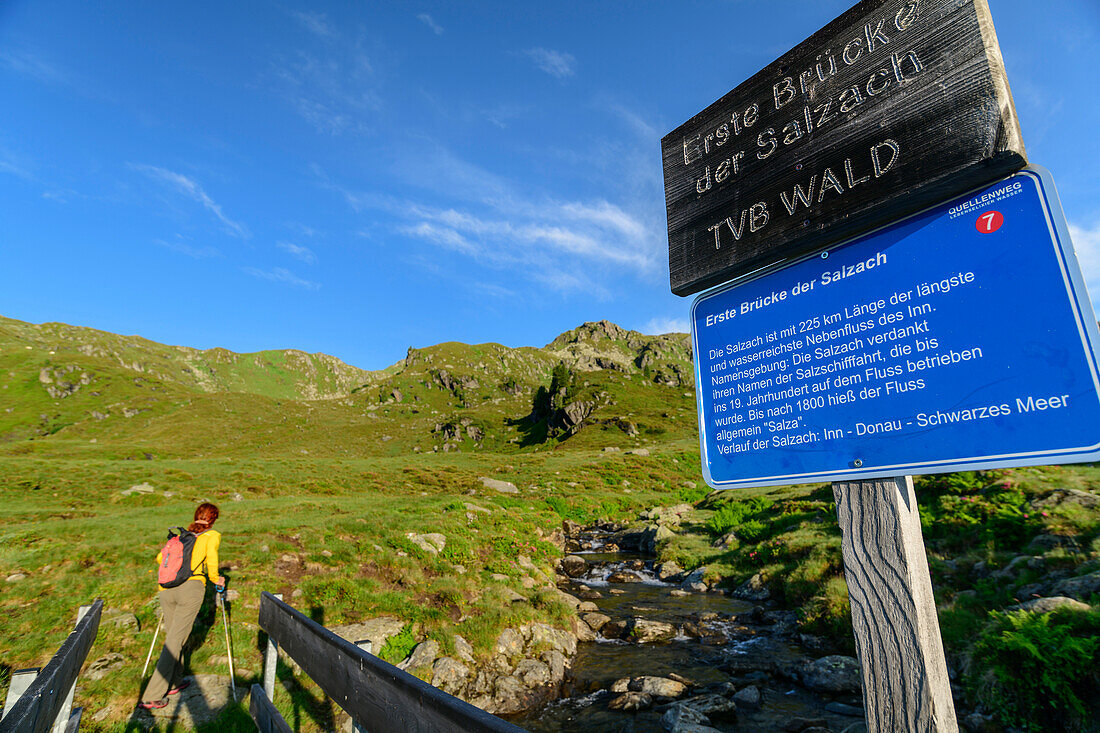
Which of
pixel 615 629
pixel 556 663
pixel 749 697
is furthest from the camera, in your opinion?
pixel 615 629

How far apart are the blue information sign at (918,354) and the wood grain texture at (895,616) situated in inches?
11.9

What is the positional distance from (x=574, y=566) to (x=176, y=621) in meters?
17.5

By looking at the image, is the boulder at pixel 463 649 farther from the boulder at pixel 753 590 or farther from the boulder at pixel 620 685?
the boulder at pixel 753 590

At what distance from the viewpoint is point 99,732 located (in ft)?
22.5

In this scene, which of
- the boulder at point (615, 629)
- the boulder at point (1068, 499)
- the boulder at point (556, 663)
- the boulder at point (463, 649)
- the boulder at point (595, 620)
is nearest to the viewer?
the boulder at point (463, 649)

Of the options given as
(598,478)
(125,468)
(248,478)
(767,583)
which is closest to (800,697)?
(767,583)

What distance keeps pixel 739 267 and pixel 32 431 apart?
211 meters

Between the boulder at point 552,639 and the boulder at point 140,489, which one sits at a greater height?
the boulder at point 140,489

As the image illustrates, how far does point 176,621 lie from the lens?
8.23m

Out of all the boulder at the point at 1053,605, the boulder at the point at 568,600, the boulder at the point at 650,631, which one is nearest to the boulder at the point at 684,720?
the boulder at the point at 650,631

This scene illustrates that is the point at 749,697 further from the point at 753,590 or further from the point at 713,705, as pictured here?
the point at 753,590

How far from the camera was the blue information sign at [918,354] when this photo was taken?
192 cm

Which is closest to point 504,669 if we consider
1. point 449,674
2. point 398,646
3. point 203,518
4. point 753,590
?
point 449,674

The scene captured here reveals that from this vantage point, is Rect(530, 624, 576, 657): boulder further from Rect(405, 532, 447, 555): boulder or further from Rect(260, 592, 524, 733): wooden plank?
Rect(260, 592, 524, 733): wooden plank
